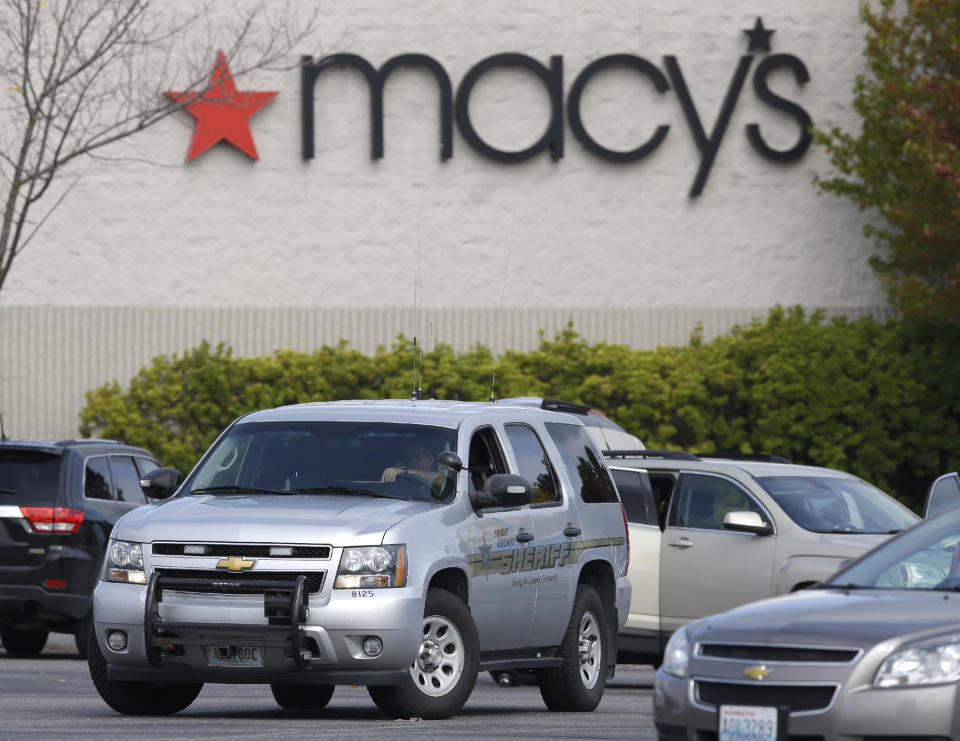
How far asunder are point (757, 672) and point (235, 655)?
4.17 m

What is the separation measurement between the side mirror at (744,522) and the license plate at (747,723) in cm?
751

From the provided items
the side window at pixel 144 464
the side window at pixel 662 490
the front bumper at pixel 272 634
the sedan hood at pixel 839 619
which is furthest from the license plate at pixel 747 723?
the side window at pixel 144 464

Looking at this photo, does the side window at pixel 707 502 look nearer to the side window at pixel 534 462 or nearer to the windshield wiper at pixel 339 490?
the side window at pixel 534 462

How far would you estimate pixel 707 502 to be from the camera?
55.9 ft

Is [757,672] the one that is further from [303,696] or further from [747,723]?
[303,696]

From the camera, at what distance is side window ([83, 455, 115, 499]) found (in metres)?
18.7

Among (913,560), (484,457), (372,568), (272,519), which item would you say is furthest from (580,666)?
(913,560)

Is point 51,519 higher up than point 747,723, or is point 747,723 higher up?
A: point 747,723

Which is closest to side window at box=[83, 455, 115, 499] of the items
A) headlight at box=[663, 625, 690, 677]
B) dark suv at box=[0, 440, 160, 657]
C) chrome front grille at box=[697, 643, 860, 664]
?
dark suv at box=[0, 440, 160, 657]

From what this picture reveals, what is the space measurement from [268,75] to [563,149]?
5.17 m

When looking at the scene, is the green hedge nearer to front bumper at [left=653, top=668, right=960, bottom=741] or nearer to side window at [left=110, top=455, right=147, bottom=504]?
side window at [left=110, top=455, right=147, bottom=504]

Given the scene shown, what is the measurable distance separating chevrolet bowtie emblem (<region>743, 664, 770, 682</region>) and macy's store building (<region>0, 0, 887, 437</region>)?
2637 cm

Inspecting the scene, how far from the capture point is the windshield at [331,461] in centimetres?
1257

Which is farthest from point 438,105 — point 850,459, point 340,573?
point 340,573
